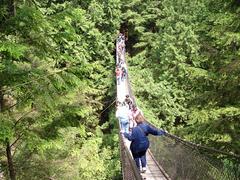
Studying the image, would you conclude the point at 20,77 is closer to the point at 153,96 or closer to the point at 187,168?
the point at 187,168

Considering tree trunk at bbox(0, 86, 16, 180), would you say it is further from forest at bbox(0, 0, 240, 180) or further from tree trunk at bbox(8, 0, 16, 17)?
tree trunk at bbox(8, 0, 16, 17)

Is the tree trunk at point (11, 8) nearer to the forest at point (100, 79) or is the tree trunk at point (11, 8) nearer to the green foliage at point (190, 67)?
the forest at point (100, 79)

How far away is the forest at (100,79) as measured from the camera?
12.4 feet

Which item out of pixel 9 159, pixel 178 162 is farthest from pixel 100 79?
pixel 9 159

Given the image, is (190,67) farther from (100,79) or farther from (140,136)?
(100,79)

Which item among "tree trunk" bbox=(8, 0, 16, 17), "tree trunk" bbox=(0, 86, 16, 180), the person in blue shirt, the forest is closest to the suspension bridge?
the person in blue shirt

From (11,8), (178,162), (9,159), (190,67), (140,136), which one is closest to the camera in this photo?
(9,159)

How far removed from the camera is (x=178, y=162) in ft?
19.3

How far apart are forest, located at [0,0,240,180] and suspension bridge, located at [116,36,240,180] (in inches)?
26.2

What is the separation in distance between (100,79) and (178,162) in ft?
57.3

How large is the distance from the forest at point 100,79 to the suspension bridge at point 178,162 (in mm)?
665

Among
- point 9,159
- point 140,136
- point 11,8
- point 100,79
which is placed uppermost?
point 11,8

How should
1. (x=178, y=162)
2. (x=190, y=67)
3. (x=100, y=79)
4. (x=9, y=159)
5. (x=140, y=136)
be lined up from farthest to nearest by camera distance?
(x=100, y=79)
(x=190, y=67)
(x=178, y=162)
(x=140, y=136)
(x=9, y=159)

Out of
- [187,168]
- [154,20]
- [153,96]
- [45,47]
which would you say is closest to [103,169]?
[153,96]
